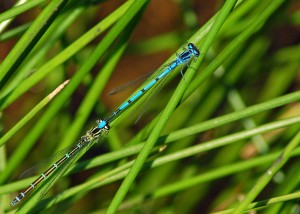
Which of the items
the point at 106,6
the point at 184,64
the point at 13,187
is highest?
the point at 106,6

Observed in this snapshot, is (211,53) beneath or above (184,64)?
above

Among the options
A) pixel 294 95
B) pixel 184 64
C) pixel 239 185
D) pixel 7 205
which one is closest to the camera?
pixel 294 95

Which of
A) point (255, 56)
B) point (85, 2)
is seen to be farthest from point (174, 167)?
point (85, 2)

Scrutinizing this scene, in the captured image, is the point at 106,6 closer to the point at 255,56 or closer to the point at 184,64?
the point at 255,56

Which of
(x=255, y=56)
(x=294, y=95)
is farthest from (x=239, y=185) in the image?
(x=294, y=95)

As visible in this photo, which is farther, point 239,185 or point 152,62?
point 152,62

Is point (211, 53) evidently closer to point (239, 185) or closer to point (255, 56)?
point (255, 56)

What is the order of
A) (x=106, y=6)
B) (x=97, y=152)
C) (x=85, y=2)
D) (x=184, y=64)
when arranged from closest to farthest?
(x=85, y=2), (x=184, y=64), (x=97, y=152), (x=106, y=6)

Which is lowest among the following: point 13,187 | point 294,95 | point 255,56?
point 294,95

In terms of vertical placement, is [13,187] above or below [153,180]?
below
